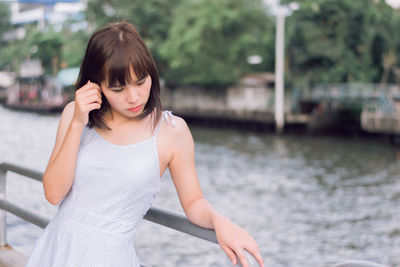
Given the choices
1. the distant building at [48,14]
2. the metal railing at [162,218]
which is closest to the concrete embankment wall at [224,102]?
the distant building at [48,14]

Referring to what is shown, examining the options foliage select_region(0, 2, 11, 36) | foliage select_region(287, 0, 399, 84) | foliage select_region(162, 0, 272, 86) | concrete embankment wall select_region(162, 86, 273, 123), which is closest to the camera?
foliage select_region(287, 0, 399, 84)

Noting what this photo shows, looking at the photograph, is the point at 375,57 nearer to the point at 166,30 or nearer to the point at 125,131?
the point at 166,30

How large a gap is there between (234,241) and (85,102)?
494 mm

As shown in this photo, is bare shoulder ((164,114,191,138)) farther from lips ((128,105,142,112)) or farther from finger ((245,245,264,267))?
finger ((245,245,264,267))

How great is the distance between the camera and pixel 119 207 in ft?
4.63

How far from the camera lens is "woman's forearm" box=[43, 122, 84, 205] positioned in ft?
4.49

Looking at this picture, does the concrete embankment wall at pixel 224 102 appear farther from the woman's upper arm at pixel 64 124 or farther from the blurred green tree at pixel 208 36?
the woman's upper arm at pixel 64 124

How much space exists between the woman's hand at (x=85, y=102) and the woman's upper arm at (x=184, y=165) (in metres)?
0.21

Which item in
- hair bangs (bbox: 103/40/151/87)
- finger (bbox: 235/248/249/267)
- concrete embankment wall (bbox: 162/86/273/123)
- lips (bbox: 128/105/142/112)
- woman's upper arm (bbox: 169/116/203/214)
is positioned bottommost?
concrete embankment wall (bbox: 162/86/273/123)

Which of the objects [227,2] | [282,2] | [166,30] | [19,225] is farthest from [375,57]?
[19,225]

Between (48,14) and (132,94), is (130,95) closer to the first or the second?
(132,94)

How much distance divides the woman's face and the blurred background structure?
6.23 meters

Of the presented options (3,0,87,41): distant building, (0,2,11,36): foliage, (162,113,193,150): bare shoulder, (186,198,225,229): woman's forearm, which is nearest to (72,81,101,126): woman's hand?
(162,113,193,150): bare shoulder

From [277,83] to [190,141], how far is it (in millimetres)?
26291
